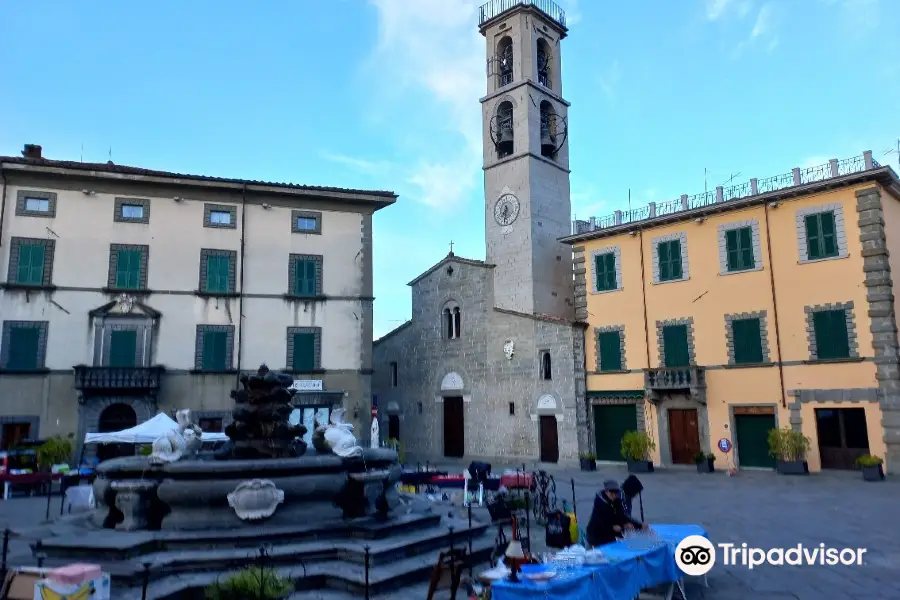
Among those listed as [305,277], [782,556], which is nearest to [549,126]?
[305,277]

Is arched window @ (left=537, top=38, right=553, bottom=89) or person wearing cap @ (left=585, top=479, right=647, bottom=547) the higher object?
arched window @ (left=537, top=38, right=553, bottom=89)

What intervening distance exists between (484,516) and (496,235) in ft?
Answer: 69.7

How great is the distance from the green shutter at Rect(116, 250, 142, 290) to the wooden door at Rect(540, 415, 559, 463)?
1753 cm

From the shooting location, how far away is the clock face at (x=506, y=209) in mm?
32438

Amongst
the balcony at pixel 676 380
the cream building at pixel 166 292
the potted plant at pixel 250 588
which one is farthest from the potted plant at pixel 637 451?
the potted plant at pixel 250 588

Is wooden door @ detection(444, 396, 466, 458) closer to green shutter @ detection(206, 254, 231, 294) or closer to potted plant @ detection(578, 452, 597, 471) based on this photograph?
potted plant @ detection(578, 452, 597, 471)

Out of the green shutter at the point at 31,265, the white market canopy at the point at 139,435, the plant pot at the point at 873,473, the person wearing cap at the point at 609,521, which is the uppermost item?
the green shutter at the point at 31,265

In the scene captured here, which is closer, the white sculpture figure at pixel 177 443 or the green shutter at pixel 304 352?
the white sculpture figure at pixel 177 443

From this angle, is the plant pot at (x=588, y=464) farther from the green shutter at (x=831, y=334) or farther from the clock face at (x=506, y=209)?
the clock face at (x=506, y=209)

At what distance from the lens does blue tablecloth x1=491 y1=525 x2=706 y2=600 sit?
5.91 meters

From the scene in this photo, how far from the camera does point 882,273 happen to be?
21125 mm

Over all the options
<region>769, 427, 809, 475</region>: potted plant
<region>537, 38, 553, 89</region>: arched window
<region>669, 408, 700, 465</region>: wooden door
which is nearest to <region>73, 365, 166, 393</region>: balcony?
<region>669, 408, 700, 465</region>: wooden door

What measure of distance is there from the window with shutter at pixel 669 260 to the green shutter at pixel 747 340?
10.0 feet

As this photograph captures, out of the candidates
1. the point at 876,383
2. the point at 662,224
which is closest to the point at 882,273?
the point at 876,383
